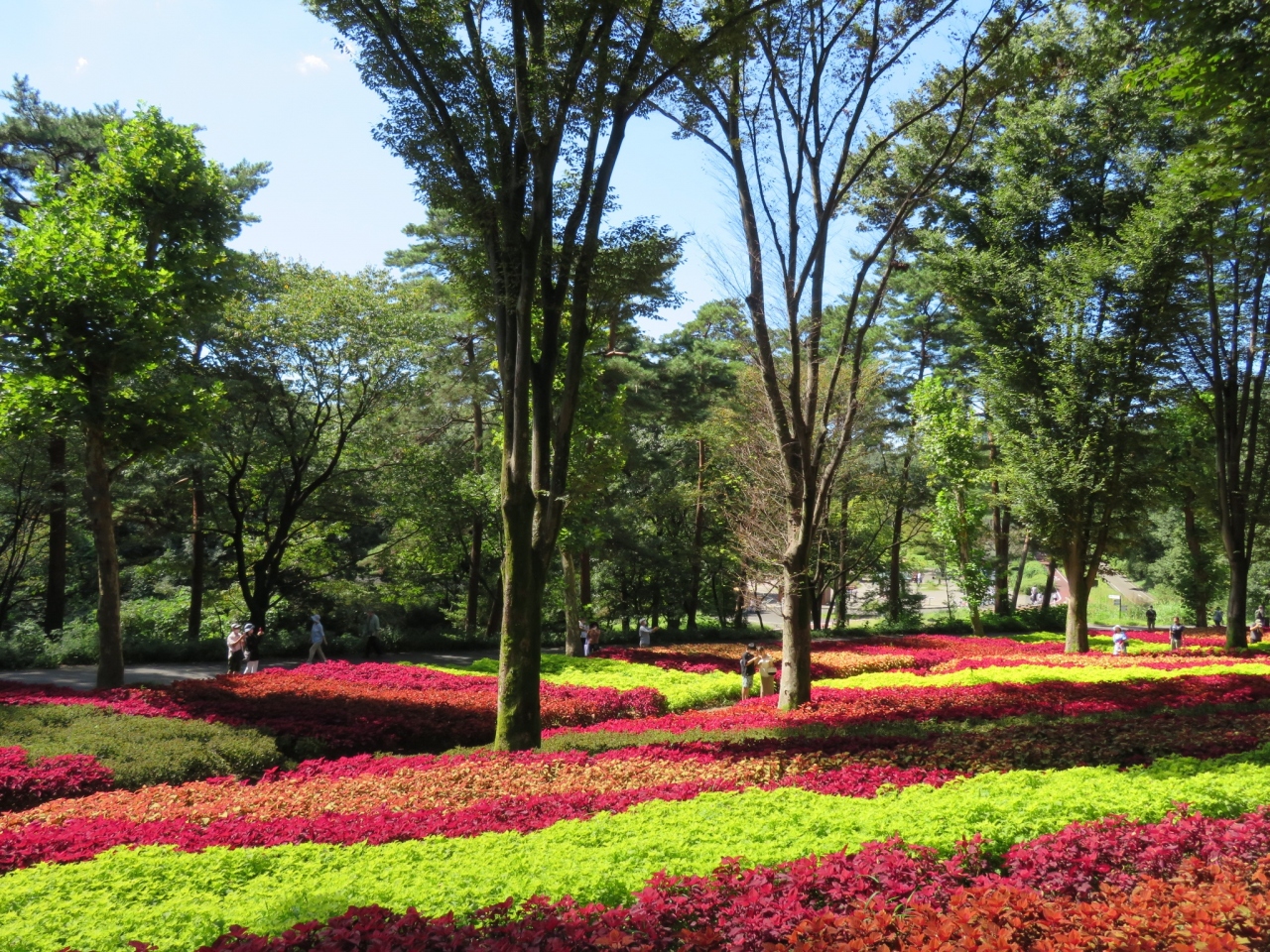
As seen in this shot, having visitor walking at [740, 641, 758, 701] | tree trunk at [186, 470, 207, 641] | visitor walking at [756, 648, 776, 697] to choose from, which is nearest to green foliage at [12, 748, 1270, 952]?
visitor walking at [756, 648, 776, 697]

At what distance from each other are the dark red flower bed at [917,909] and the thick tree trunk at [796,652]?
732cm

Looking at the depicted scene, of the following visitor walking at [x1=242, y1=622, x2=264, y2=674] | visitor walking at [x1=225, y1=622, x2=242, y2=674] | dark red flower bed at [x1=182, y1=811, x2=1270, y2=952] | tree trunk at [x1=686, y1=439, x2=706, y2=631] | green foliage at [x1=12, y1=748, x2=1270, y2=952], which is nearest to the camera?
dark red flower bed at [x1=182, y1=811, x2=1270, y2=952]

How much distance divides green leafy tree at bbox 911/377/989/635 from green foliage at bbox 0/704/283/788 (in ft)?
73.2

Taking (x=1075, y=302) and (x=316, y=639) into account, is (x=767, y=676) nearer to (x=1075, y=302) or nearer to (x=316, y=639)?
(x=316, y=639)

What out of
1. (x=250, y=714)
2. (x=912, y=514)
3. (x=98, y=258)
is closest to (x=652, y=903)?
(x=250, y=714)

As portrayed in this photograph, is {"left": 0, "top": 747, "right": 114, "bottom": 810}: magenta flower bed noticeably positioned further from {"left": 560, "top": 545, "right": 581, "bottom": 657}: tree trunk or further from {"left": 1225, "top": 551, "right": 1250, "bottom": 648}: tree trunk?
{"left": 1225, "top": 551, "right": 1250, "bottom": 648}: tree trunk

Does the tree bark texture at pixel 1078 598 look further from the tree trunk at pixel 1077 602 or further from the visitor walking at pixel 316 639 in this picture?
the visitor walking at pixel 316 639

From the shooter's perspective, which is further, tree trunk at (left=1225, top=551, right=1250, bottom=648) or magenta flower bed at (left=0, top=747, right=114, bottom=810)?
tree trunk at (left=1225, top=551, right=1250, bottom=648)

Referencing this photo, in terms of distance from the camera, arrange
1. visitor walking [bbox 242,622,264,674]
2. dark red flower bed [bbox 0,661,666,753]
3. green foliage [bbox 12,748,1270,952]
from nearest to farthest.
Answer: green foliage [bbox 12,748,1270,952]
dark red flower bed [bbox 0,661,666,753]
visitor walking [bbox 242,622,264,674]

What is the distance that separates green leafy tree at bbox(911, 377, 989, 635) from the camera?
26.1 meters

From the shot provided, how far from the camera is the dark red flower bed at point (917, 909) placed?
11.4 feet

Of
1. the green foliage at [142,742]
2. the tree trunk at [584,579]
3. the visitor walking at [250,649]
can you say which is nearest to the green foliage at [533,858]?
the green foliage at [142,742]

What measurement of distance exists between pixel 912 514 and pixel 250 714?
90.8 ft

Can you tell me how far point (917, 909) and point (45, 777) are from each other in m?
9.22
